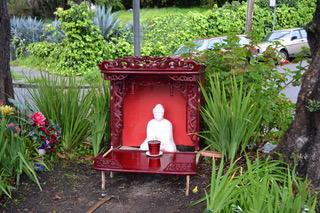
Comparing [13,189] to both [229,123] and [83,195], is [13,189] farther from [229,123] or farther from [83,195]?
[229,123]

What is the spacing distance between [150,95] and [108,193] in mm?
1313

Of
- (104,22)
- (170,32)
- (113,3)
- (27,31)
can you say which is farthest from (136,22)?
(113,3)

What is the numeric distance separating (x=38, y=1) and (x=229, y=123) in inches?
1400

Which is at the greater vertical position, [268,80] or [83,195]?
[268,80]

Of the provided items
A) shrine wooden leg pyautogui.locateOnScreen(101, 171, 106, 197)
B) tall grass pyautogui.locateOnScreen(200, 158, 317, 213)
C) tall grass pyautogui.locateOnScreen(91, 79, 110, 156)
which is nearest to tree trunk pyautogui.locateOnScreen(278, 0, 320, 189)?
tall grass pyautogui.locateOnScreen(200, 158, 317, 213)

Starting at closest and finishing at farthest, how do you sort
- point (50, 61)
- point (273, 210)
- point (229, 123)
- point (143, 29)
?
point (273, 210), point (229, 123), point (50, 61), point (143, 29)

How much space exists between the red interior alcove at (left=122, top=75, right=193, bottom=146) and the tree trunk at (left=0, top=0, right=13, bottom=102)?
4.16 feet

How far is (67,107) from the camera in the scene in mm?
5164

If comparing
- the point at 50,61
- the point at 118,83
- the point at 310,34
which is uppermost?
the point at 310,34

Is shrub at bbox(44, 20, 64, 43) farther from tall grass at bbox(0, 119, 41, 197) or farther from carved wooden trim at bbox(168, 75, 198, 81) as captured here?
tall grass at bbox(0, 119, 41, 197)

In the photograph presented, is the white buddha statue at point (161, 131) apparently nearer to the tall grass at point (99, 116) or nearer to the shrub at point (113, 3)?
the tall grass at point (99, 116)

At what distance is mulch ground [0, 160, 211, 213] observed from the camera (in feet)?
13.4

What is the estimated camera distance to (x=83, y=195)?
439cm

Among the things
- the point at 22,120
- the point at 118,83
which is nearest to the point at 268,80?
the point at 118,83
